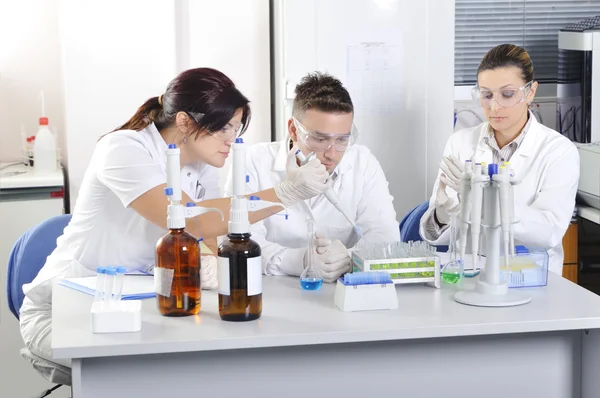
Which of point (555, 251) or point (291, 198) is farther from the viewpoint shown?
point (555, 251)

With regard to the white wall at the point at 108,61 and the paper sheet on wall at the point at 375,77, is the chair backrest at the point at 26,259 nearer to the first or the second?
the white wall at the point at 108,61

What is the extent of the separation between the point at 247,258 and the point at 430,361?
473mm

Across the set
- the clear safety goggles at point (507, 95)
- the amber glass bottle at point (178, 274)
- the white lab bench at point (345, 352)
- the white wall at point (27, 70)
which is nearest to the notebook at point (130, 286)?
the white lab bench at point (345, 352)

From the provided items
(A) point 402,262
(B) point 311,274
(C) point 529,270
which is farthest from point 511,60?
(B) point 311,274

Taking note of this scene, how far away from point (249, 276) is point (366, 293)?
30 centimetres

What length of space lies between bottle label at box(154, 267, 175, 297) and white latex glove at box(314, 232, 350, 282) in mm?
471

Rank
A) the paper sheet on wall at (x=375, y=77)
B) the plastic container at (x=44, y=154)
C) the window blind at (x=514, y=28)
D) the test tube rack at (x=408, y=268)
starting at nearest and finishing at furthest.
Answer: the test tube rack at (x=408, y=268), the paper sheet on wall at (x=375, y=77), the plastic container at (x=44, y=154), the window blind at (x=514, y=28)

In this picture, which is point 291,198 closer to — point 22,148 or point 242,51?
point 242,51

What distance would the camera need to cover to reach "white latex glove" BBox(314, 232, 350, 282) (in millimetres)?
2166

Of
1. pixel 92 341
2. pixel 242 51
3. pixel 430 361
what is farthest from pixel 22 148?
pixel 430 361

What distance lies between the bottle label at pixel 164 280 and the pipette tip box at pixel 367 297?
15.4 inches

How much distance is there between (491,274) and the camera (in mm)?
1991

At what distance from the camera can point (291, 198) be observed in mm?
2195

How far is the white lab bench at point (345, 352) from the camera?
1.71m
